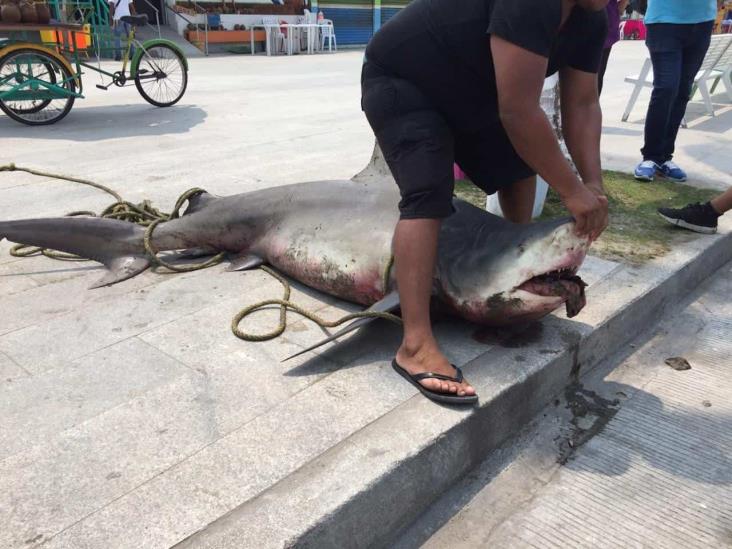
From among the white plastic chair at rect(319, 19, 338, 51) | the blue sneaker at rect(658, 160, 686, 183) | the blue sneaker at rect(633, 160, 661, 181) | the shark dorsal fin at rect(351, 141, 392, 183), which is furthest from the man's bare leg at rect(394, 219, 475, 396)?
the white plastic chair at rect(319, 19, 338, 51)

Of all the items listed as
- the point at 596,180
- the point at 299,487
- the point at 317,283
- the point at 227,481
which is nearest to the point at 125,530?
the point at 227,481

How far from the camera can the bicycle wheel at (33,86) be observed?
6965mm

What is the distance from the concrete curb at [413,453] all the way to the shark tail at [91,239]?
6.10 feet

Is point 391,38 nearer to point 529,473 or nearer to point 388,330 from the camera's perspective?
point 388,330

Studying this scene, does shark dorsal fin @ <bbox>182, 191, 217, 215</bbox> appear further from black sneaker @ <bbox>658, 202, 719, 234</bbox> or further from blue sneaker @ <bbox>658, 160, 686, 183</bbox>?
blue sneaker @ <bbox>658, 160, 686, 183</bbox>

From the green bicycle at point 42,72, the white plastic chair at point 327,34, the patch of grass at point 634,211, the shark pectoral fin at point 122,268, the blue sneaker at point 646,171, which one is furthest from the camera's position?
the white plastic chair at point 327,34

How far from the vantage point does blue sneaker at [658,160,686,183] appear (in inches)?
211

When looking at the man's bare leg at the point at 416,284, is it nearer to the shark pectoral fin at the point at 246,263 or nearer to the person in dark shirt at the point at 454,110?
the person in dark shirt at the point at 454,110

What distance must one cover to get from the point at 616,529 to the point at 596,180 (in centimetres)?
122

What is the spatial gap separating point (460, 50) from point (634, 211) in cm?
278

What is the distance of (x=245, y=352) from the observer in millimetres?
2541

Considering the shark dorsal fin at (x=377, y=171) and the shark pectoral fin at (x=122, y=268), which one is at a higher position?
the shark dorsal fin at (x=377, y=171)

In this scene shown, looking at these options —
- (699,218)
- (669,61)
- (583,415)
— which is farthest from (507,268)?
(669,61)

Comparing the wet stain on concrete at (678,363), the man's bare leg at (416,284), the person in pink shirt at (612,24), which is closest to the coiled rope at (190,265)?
the man's bare leg at (416,284)
